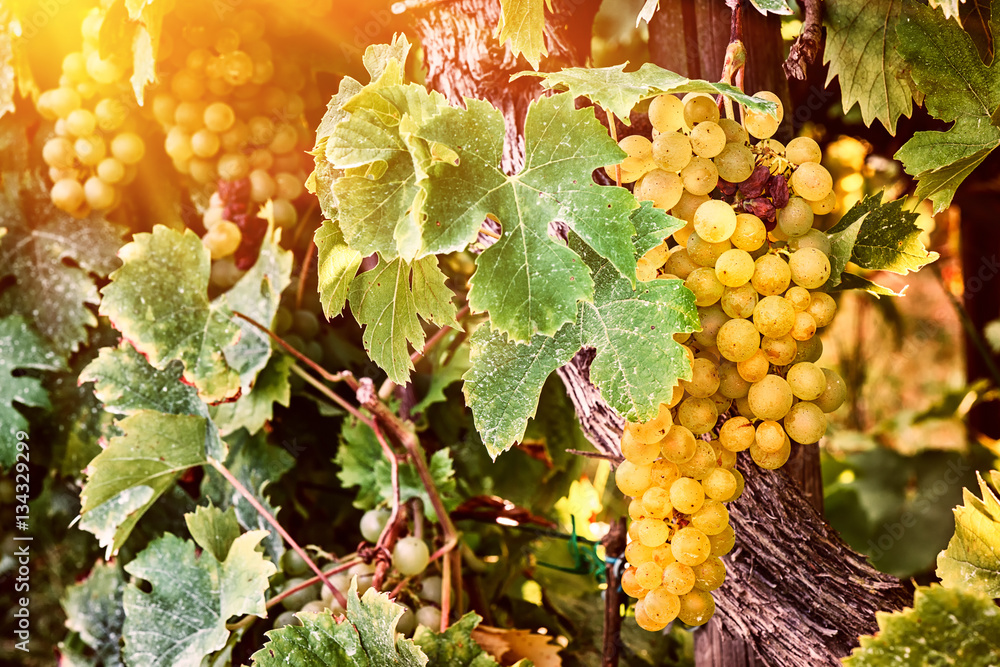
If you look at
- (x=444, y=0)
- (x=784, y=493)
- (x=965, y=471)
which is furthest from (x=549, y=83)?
(x=965, y=471)

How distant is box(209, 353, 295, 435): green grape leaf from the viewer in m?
0.83

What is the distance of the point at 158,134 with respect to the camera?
0.99m

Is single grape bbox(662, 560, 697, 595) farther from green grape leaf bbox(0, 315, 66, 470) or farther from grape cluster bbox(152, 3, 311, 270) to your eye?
green grape leaf bbox(0, 315, 66, 470)

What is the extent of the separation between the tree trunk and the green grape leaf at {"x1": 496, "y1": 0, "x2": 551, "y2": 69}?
5 centimetres

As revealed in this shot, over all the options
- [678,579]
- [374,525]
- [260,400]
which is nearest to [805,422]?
[678,579]

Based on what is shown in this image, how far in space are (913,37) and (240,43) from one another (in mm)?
725

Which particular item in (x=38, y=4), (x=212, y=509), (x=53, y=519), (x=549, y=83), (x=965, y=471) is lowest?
(x=965, y=471)

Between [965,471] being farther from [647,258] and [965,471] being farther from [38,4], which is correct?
[38,4]

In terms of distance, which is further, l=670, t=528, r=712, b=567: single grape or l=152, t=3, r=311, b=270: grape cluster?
l=152, t=3, r=311, b=270: grape cluster

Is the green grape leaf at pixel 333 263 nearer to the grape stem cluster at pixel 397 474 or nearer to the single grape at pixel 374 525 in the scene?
the grape stem cluster at pixel 397 474

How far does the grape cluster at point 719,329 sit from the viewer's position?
51 cm

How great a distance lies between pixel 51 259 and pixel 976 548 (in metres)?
1.08

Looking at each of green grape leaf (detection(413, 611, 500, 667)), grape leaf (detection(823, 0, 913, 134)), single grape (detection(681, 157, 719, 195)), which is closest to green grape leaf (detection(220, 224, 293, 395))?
green grape leaf (detection(413, 611, 500, 667))

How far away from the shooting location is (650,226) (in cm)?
49
